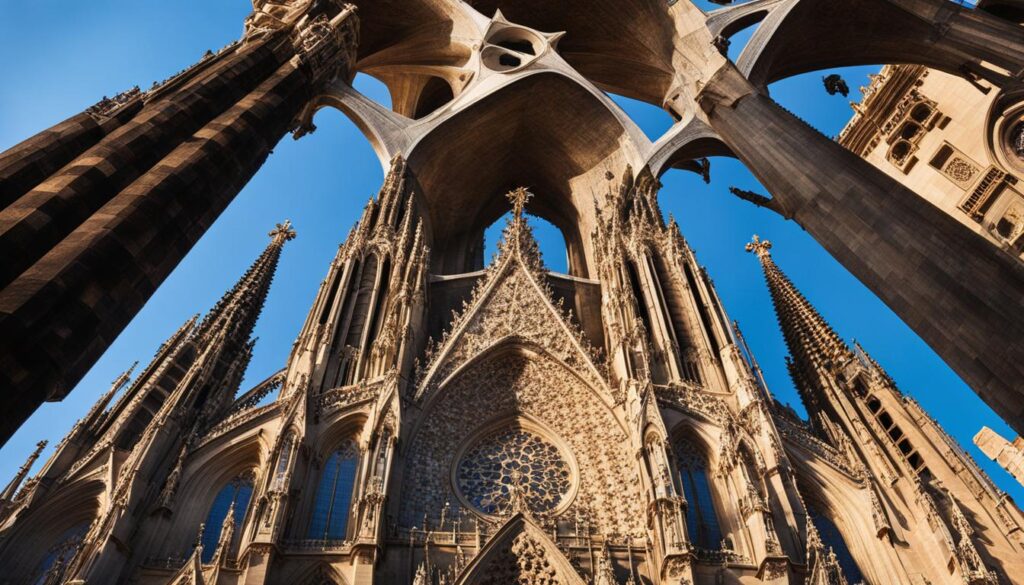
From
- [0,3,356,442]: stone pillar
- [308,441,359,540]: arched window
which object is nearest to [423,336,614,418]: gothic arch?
[308,441,359,540]: arched window

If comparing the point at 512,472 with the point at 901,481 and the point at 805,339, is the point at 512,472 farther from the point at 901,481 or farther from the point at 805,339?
the point at 805,339

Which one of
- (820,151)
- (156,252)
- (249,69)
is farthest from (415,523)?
(820,151)

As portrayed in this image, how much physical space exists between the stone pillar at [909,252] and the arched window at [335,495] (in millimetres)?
9589

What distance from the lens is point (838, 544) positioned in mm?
13352

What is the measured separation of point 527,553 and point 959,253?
8081 millimetres

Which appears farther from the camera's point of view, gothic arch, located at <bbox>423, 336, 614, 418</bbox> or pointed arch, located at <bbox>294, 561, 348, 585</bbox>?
gothic arch, located at <bbox>423, 336, 614, 418</bbox>

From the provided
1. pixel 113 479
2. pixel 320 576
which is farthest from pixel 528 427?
pixel 113 479

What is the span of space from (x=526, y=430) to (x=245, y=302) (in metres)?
11.8

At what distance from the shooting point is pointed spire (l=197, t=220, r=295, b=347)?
21.0 metres

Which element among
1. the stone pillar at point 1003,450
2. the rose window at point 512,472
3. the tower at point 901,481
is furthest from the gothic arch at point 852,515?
the stone pillar at point 1003,450

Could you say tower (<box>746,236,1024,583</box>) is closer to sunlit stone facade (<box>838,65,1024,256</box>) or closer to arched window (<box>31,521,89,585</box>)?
sunlit stone facade (<box>838,65,1024,256</box>)

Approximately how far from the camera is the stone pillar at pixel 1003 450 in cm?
1977

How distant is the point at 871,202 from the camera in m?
10.4

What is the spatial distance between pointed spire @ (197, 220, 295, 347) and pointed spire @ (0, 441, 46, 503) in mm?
5495
